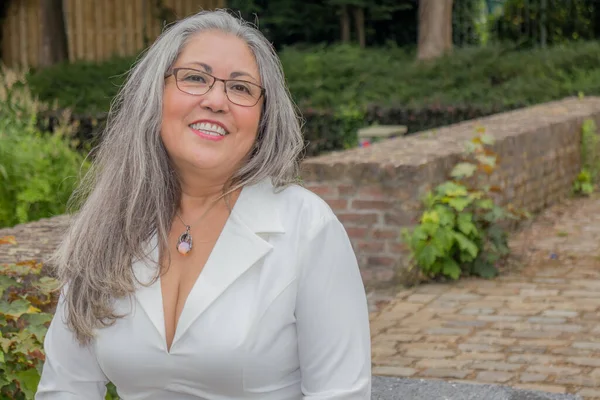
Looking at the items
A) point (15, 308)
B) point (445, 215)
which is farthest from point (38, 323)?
point (445, 215)

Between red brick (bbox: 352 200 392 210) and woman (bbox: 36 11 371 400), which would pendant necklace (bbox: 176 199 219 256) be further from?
red brick (bbox: 352 200 392 210)

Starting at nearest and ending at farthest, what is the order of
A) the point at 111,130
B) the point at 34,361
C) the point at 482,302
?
the point at 111,130 < the point at 34,361 < the point at 482,302

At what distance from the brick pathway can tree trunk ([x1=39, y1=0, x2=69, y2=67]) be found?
1486 centimetres

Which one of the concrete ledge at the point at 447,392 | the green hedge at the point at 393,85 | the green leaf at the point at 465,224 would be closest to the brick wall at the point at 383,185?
the green leaf at the point at 465,224

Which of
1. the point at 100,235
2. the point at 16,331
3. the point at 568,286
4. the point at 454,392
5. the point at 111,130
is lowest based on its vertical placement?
the point at 568,286

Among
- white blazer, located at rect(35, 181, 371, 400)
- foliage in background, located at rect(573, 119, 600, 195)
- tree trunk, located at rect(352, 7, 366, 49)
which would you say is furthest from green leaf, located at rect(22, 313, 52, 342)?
tree trunk, located at rect(352, 7, 366, 49)

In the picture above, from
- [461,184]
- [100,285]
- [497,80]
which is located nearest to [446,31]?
[497,80]

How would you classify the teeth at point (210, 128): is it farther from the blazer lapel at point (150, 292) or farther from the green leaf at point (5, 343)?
the green leaf at point (5, 343)

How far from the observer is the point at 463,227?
23.4 feet

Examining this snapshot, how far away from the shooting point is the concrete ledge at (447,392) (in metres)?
3.67

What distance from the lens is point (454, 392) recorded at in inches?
147

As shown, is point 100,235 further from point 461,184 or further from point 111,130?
point 461,184

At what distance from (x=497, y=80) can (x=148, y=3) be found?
1009 centimetres

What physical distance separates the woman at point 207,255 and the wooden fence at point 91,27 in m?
21.8
